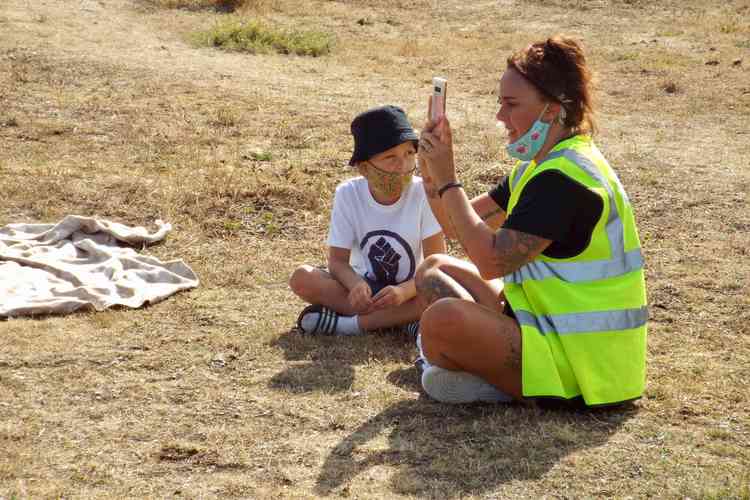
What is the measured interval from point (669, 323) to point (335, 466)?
2085mm

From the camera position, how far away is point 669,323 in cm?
490

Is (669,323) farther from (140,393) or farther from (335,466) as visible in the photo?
(140,393)

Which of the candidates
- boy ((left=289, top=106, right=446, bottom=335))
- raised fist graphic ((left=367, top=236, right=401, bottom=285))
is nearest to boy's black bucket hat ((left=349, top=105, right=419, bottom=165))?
boy ((left=289, top=106, right=446, bottom=335))

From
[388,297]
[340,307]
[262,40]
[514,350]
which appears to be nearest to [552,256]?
[514,350]

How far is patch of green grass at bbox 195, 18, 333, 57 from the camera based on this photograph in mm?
11688

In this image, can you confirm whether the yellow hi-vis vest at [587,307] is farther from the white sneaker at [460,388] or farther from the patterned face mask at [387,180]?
the patterned face mask at [387,180]

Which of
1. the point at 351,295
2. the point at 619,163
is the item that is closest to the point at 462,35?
the point at 619,163

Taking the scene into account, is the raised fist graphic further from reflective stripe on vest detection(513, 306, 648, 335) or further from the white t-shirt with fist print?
reflective stripe on vest detection(513, 306, 648, 335)

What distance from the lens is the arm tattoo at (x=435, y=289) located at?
4051 millimetres

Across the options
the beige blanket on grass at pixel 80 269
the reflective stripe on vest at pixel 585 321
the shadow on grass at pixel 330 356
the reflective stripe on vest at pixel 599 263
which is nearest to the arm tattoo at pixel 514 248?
the reflective stripe on vest at pixel 599 263

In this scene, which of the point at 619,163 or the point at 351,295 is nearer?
the point at 351,295

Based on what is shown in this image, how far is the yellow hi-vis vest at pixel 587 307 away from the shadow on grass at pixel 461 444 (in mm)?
124

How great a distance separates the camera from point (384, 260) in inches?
186

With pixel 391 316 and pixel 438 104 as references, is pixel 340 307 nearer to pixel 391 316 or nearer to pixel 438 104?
pixel 391 316
